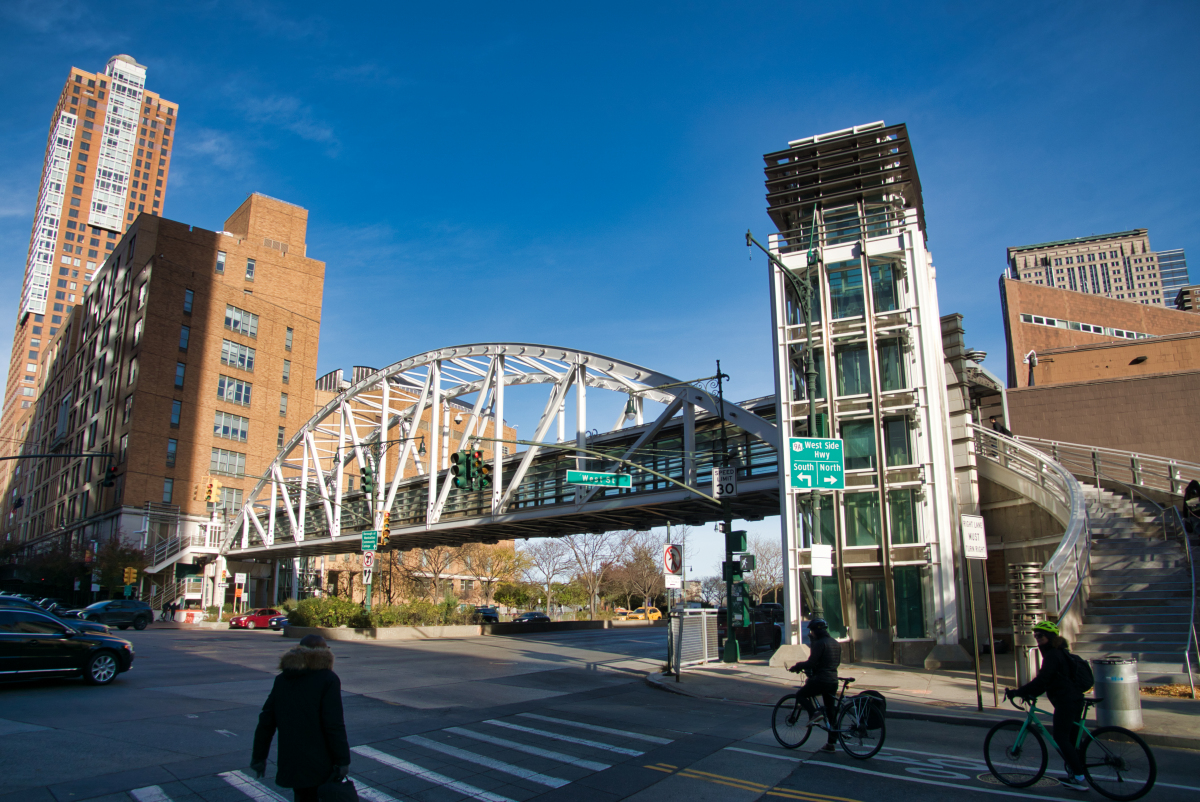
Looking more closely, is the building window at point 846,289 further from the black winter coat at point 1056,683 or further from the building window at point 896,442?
the black winter coat at point 1056,683

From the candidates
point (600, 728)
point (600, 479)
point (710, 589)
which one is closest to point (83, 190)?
point (710, 589)

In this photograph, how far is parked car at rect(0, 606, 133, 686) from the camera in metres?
14.5

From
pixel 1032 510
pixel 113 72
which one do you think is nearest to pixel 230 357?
pixel 1032 510

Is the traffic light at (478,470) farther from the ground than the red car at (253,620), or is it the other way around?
the traffic light at (478,470)

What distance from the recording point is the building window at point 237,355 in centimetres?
7212

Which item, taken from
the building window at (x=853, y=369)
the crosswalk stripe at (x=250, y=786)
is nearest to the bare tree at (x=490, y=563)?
the building window at (x=853, y=369)

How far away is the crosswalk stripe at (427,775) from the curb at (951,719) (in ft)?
21.9

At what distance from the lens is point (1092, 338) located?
58.0m

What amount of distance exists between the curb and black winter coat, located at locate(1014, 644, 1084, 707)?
0.86 metres

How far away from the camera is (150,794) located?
25.7 feet

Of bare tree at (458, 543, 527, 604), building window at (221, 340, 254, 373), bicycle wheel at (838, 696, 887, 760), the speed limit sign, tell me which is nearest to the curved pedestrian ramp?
bicycle wheel at (838, 696, 887, 760)

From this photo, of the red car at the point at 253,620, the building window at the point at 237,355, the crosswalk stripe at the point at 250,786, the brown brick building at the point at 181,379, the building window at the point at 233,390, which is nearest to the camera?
the crosswalk stripe at the point at 250,786

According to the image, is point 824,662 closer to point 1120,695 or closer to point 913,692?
point 1120,695

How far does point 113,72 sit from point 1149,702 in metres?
216
